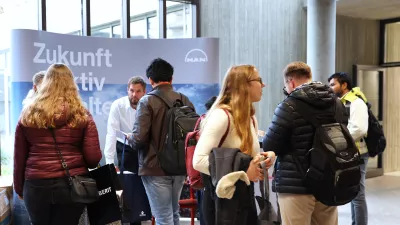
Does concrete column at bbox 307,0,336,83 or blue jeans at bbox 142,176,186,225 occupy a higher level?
concrete column at bbox 307,0,336,83

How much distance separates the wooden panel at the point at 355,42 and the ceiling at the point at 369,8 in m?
0.14

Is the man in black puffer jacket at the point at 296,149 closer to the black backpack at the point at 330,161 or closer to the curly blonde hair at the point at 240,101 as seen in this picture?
the black backpack at the point at 330,161

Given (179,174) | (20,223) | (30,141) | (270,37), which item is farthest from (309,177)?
(270,37)

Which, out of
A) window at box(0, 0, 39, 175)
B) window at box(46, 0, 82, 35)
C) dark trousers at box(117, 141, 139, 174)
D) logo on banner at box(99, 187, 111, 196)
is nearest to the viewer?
logo on banner at box(99, 187, 111, 196)

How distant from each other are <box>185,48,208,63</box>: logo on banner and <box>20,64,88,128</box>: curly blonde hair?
7.78ft

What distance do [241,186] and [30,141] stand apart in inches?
46.6

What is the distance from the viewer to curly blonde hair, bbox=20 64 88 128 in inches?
91.8

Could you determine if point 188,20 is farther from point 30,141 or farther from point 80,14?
point 30,141

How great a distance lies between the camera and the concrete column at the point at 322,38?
19.7 ft

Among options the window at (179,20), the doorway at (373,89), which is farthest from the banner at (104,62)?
the doorway at (373,89)

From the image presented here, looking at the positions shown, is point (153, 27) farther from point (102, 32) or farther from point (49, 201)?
point (49, 201)

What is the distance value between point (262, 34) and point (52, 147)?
457 centimetres

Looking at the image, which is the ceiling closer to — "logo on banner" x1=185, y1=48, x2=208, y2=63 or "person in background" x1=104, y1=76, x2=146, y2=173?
"logo on banner" x1=185, y1=48, x2=208, y2=63

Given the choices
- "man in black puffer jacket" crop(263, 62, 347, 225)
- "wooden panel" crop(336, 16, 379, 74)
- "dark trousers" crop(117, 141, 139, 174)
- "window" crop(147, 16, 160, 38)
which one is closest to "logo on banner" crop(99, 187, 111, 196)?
"dark trousers" crop(117, 141, 139, 174)
